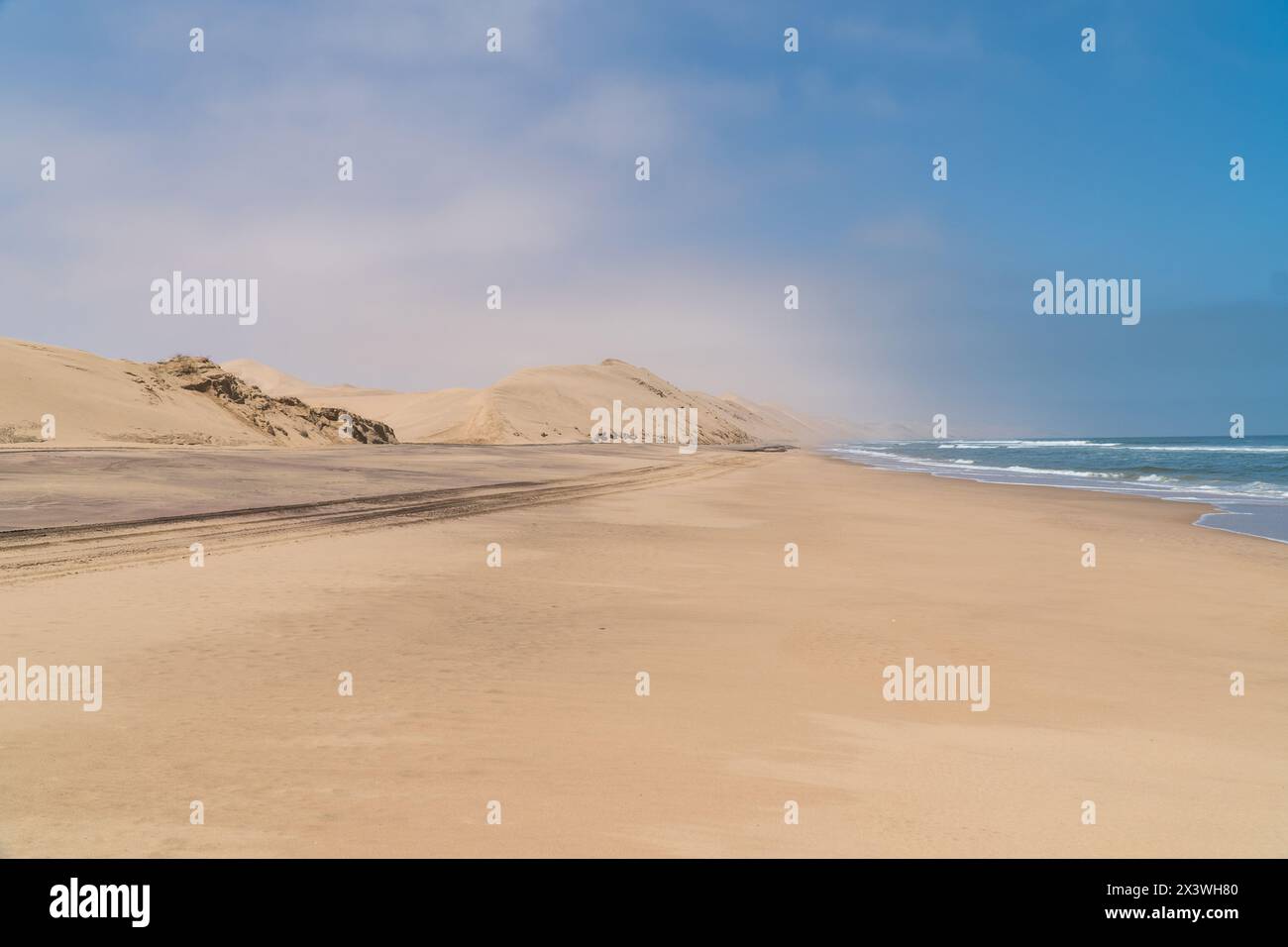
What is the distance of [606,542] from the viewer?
15875 mm

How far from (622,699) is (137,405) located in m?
45.1

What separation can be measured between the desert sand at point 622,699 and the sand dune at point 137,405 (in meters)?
26.1

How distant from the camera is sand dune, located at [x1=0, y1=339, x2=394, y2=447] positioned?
3612 centimetres

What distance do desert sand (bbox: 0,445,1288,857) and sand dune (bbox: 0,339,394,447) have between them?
26.1 metres

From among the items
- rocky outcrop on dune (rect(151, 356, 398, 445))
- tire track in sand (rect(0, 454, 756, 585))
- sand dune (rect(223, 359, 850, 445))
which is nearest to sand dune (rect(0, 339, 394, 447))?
rocky outcrop on dune (rect(151, 356, 398, 445))

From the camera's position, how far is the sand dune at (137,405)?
36125 millimetres

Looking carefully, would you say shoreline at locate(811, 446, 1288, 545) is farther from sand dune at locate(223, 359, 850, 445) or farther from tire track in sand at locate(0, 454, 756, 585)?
sand dune at locate(223, 359, 850, 445)
